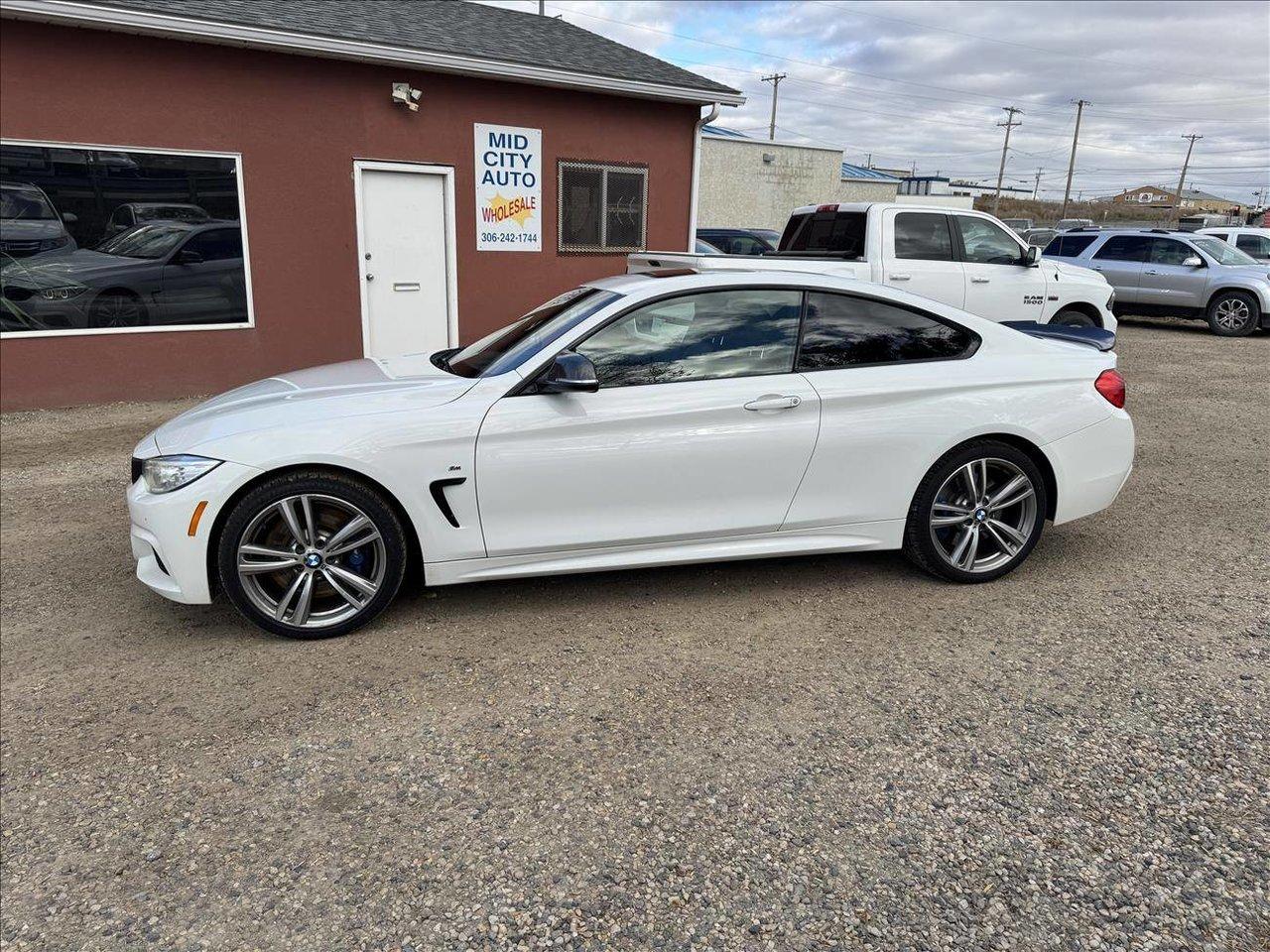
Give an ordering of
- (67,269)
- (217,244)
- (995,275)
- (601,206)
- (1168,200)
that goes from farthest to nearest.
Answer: (1168,200) → (601,206) → (995,275) → (217,244) → (67,269)

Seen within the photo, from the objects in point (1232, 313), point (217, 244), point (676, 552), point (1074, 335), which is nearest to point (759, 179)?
point (1232, 313)

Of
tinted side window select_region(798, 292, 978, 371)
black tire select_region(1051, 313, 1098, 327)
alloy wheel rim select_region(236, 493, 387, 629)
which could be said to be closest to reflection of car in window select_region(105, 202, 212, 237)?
alloy wheel rim select_region(236, 493, 387, 629)

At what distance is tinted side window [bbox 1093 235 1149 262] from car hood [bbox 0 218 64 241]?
636 inches

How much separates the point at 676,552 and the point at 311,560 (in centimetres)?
160

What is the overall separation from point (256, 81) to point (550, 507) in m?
7.09

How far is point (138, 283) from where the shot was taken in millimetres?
8523

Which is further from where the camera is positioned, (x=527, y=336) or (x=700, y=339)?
(x=527, y=336)

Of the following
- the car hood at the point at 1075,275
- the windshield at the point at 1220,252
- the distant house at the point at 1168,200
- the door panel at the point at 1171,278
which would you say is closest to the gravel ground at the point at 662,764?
the car hood at the point at 1075,275

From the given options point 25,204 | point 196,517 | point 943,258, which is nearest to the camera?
point 196,517

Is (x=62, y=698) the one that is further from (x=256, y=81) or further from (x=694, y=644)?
(x=256, y=81)

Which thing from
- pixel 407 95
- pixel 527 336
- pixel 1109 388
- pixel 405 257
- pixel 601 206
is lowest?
pixel 1109 388

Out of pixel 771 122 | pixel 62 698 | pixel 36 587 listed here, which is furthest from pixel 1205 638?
pixel 771 122

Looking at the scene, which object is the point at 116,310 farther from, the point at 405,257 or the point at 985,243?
the point at 985,243

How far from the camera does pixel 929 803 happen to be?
9.17 feet
